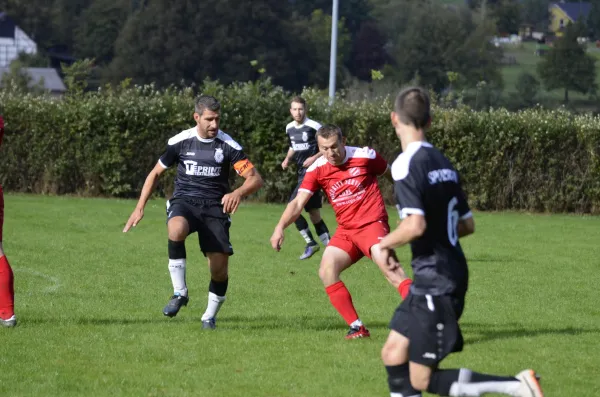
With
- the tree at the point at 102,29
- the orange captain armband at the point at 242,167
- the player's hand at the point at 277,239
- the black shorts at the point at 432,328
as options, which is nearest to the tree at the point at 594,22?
the tree at the point at 102,29

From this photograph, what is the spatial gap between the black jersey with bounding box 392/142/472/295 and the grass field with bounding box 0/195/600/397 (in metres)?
1.76

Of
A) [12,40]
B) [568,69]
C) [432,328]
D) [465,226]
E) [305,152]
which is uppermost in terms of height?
[465,226]

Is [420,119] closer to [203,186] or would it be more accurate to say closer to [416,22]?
[203,186]

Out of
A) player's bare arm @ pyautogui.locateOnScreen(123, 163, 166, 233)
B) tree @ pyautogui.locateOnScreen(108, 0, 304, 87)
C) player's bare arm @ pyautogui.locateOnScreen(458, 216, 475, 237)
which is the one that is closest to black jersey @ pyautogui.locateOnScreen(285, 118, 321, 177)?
player's bare arm @ pyautogui.locateOnScreen(123, 163, 166, 233)

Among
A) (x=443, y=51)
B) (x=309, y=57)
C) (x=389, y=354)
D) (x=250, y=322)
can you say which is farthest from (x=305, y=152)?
(x=443, y=51)

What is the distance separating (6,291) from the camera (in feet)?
30.3

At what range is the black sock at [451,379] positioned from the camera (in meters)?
5.80

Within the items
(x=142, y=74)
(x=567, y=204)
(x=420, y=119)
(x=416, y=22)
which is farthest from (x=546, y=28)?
(x=420, y=119)

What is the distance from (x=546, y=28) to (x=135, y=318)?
9662 centimetres

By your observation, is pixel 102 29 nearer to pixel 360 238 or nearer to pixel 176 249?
pixel 176 249

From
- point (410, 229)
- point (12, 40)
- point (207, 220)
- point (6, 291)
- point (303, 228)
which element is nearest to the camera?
point (410, 229)

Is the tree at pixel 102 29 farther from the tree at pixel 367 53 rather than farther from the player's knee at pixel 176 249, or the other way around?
the player's knee at pixel 176 249

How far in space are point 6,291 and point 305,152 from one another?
8.09 meters

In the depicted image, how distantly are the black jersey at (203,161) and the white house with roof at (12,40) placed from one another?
296ft
